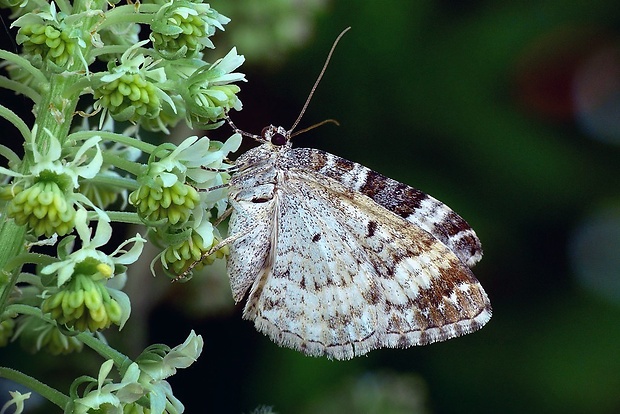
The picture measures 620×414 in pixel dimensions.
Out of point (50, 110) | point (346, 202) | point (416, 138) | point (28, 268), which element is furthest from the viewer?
point (416, 138)

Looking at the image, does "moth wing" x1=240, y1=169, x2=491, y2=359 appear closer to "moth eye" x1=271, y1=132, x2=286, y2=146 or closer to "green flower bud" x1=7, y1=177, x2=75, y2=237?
"moth eye" x1=271, y1=132, x2=286, y2=146

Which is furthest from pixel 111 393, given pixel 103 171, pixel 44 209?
pixel 103 171

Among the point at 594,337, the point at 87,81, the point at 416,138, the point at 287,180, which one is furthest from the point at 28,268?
the point at 594,337

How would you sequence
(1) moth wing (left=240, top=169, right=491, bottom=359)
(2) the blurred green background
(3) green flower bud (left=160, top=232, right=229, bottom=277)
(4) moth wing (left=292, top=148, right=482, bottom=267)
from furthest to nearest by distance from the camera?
(2) the blurred green background → (4) moth wing (left=292, top=148, right=482, bottom=267) → (1) moth wing (left=240, top=169, right=491, bottom=359) → (3) green flower bud (left=160, top=232, right=229, bottom=277)

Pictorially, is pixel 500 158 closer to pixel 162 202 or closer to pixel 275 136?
pixel 275 136

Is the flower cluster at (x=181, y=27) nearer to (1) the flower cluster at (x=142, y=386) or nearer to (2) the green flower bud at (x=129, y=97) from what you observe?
(2) the green flower bud at (x=129, y=97)

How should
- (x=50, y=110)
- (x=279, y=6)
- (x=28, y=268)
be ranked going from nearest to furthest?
(x=50, y=110) < (x=28, y=268) < (x=279, y=6)

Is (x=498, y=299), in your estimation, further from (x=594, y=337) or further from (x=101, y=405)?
(x=101, y=405)

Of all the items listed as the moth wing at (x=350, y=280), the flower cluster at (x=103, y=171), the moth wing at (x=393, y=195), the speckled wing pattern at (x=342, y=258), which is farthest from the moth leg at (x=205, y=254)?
the moth wing at (x=393, y=195)

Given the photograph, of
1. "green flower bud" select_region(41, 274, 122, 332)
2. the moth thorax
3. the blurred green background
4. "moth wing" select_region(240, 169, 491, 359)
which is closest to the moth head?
the moth thorax
